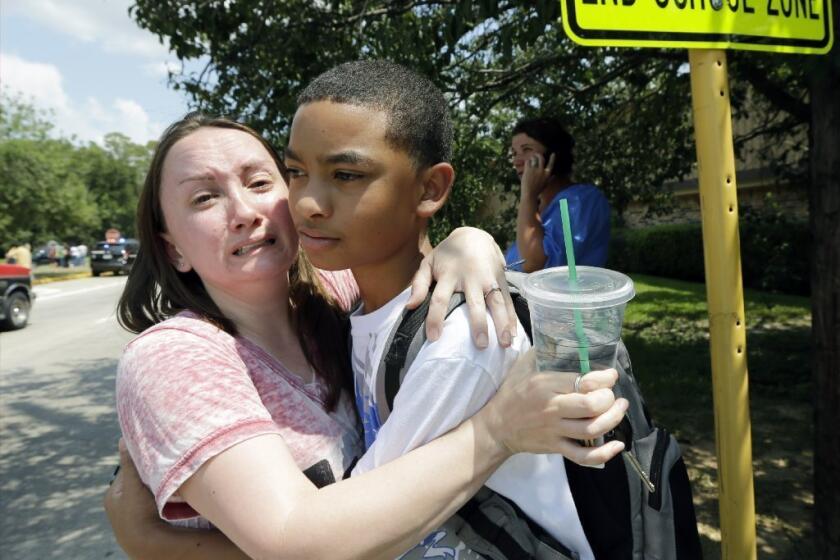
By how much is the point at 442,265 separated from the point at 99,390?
22.9 ft

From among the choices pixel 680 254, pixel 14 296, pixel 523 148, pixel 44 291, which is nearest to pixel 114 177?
pixel 44 291

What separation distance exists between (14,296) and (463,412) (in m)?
12.6

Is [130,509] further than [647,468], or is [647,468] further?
[130,509]

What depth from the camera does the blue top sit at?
3.36 metres

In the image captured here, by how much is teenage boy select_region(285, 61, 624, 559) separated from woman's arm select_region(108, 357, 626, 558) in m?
0.06

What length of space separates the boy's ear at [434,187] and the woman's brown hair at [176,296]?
0.48m

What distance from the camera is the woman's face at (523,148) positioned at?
3559mm

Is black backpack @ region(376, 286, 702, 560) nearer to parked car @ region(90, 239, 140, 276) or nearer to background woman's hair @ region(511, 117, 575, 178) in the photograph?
background woman's hair @ region(511, 117, 575, 178)

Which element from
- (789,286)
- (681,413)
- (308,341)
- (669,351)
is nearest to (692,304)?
(789,286)

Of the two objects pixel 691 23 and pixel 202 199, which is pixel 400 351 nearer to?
pixel 202 199

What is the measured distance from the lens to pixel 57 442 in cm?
545

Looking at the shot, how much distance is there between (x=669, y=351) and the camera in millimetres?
7383

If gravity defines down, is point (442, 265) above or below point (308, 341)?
above

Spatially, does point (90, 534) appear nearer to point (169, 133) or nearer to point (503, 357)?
point (169, 133)
